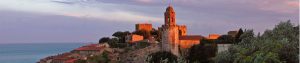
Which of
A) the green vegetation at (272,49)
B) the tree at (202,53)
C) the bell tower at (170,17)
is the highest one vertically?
the bell tower at (170,17)

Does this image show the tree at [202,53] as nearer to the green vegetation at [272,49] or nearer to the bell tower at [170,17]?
the bell tower at [170,17]

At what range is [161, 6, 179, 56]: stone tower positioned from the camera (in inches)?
1906

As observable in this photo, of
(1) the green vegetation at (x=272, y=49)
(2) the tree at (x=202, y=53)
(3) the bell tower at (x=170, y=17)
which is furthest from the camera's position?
(3) the bell tower at (x=170, y=17)

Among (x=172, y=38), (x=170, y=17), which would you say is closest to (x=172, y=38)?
(x=172, y=38)

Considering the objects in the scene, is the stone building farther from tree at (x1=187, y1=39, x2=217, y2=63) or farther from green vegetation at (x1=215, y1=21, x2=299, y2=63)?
green vegetation at (x1=215, y1=21, x2=299, y2=63)

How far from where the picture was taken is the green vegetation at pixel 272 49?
16.7m

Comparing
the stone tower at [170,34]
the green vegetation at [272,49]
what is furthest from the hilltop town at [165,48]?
the green vegetation at [272,49]

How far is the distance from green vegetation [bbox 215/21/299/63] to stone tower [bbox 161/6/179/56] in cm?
2691

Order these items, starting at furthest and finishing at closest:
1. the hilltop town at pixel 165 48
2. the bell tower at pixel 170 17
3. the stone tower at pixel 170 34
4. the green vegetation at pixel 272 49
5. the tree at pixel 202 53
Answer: the bell tower at pixel 170 17 → the stone tower at pixel 170 34 → the hilltop town at pixel 165 48 → the tree at pixel 202 53 → the green vegetation at pixel 272 49

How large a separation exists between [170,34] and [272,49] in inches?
1239

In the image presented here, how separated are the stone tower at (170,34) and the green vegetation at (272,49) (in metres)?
26.9

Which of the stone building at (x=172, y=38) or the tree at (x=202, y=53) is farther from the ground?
the stone building at (x=172, y=38)

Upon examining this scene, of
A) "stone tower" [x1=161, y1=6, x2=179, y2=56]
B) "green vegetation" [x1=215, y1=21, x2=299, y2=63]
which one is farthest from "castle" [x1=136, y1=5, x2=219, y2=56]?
"green vegetation" [x1=215, y1=21, x2=299, y2=63]

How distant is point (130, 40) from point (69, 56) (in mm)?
6648
